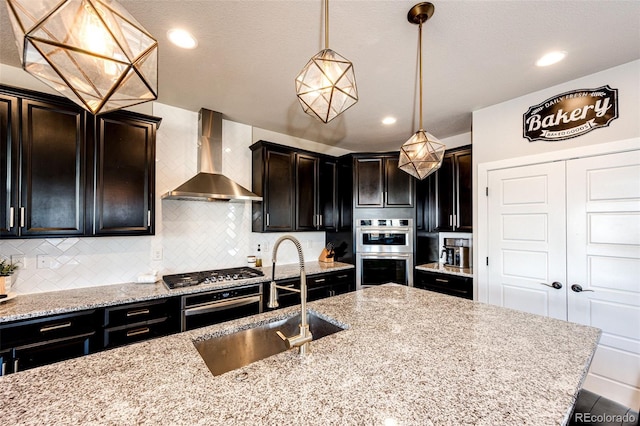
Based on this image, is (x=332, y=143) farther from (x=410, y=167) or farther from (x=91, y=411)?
(x=91, y=411)

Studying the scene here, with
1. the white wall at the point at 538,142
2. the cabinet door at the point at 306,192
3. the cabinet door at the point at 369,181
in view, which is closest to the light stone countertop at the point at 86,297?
the cabinet door at the point at 306,192

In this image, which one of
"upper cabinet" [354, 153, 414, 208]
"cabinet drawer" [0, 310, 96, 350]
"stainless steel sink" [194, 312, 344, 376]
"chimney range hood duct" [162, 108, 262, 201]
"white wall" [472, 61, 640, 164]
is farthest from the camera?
"upper cabinet" [354, 153, 414, 208]

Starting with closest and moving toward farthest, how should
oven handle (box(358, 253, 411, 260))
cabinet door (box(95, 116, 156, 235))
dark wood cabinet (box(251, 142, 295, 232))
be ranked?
cabinet door (box(95, 116, 156, 235)) < dark wood cabinet (box(251, 142, 295, 232)) < oven handle (box(358, 253, 411, 260))

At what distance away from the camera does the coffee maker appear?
3.52 meters

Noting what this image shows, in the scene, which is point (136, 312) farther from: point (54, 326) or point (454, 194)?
point (454, 194)

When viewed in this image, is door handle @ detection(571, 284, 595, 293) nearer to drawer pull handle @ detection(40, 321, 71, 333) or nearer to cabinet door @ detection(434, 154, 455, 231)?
cabinet door @ detection(434, 154, 455, 231)

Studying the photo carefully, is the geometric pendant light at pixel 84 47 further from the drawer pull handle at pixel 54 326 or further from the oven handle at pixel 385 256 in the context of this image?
the oven handle at pixel 385 256

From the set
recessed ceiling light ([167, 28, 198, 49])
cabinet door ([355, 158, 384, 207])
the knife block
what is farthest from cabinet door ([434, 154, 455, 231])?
recessed ceiling light ([167, 28, 198, 49])

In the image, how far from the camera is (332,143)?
14.0 feet

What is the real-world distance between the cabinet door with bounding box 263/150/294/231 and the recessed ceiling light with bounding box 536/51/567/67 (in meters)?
2.51

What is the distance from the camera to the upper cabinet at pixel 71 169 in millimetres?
1907

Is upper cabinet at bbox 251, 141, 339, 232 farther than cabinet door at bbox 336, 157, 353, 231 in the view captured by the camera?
No

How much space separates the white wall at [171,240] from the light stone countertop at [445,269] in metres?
1.71

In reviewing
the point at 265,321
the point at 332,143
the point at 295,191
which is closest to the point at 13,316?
the point at 265,321
